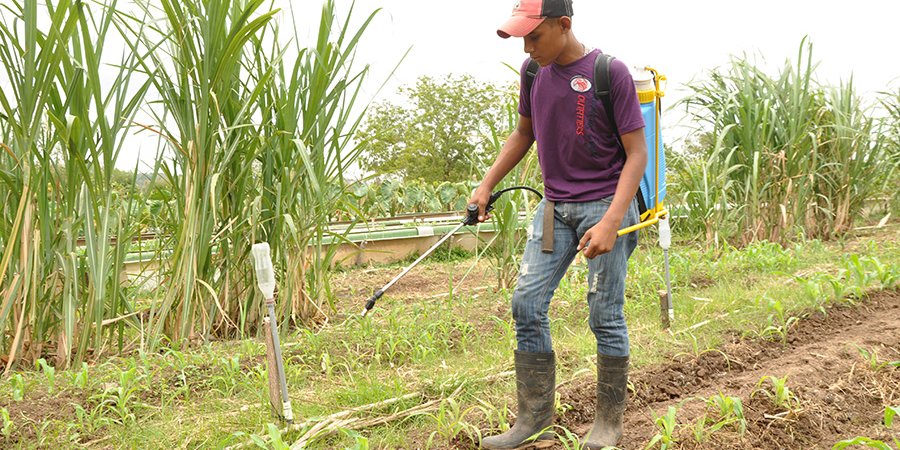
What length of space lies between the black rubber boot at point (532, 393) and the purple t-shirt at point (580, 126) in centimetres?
51

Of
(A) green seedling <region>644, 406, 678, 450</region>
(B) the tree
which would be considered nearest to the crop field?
(A) green seedling <region>644, 406, 678, 450</region>

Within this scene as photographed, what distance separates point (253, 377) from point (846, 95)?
6675 mm

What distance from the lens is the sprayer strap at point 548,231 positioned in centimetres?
251

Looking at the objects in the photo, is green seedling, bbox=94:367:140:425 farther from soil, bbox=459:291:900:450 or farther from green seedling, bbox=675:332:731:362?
green seedling, bbox=675:332:731:362

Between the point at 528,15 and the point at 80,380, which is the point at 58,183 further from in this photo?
the point at 528,15

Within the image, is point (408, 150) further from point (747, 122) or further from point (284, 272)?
point (284, 272)

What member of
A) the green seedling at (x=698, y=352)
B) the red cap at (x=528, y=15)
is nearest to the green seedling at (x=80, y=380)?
the red cap at (x=528, y=15)

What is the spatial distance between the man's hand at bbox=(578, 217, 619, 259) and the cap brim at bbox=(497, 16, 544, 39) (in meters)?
0.57

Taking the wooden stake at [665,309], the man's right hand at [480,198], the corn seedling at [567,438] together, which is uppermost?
the man's right hand at [480,198]

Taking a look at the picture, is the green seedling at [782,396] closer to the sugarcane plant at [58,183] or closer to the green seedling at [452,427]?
the green seedling at [452,427]

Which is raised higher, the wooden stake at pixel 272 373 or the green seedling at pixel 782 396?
the wooden stake at pixel 272 373

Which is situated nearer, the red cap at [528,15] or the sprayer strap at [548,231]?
the red cap at [528,15]

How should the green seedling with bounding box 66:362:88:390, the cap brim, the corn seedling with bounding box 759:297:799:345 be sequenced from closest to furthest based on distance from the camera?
the cap brim < the green seedling with bounding box 66:362:88:390 < the corn seedling with bounding box 759:297:799:345

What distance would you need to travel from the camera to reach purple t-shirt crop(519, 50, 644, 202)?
7.73 feet
